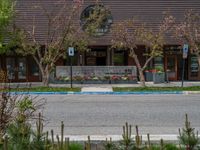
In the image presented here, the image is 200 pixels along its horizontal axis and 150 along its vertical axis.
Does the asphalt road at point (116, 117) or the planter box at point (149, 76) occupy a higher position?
the planter box at point (149, 76)

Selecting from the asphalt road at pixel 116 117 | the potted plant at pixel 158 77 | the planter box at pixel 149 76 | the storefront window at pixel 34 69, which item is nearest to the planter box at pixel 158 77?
the potted plant at pixel 158 77

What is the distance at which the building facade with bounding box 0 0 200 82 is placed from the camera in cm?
3550

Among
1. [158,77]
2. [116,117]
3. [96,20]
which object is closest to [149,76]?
[158,77]

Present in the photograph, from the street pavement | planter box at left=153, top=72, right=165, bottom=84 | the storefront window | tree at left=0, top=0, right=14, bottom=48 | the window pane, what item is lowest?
the street pavement

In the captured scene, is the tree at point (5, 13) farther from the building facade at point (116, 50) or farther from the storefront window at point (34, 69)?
the storefront window at point (34, 69)

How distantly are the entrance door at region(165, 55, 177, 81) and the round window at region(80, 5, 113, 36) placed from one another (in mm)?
6064

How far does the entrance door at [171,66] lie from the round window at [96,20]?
6064 mm

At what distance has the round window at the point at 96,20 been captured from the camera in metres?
31.0

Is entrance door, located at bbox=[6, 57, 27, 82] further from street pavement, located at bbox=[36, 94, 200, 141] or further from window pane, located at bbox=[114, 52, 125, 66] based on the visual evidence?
street pavement, located at bbox=[36, 94, 200, 141]

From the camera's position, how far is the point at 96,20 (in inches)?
1231

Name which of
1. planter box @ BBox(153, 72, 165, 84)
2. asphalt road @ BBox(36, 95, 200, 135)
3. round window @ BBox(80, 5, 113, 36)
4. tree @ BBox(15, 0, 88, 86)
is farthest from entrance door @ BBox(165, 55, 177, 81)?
asphalt road @ BBox(36, 95, 200, 135)

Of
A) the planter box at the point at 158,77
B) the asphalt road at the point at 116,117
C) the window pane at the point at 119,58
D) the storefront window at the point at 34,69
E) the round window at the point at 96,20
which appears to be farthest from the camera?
the window pane at the point at 119,58

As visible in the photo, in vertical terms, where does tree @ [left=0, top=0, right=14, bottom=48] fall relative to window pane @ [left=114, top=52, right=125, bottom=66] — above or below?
above

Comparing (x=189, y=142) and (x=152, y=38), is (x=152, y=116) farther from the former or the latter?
(x=152, y=38)
